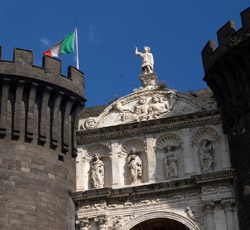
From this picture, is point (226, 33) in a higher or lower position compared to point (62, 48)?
lower

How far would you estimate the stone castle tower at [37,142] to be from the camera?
63.3ft

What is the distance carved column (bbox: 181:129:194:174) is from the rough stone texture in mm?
1207

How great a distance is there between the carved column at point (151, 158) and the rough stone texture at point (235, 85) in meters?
2.30

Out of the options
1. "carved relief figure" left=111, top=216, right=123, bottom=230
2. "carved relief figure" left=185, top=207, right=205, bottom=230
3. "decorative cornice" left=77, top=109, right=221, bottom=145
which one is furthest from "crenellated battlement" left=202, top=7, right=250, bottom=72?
"carved relief figure" left=111, top=216, right=123, bottom=230

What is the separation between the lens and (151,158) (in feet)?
69.2

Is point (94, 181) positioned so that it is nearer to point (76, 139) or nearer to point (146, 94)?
point (76, 139)

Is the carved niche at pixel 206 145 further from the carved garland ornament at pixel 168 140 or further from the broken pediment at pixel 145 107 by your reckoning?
the broken pediment at pixel 145 107

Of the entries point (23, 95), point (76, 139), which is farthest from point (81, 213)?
point (23, 95)

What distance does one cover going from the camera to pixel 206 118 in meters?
21.3

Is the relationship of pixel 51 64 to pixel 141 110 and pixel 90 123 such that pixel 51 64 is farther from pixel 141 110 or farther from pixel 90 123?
pixel 141 110

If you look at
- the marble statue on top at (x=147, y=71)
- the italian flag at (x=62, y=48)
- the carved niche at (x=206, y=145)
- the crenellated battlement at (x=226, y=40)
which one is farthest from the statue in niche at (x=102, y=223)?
the italian flag at (x=62, y=48)

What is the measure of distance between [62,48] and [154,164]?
5898 mm

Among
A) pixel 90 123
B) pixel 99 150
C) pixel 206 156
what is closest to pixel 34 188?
pixel 99 150

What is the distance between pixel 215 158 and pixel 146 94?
3.40 meters
